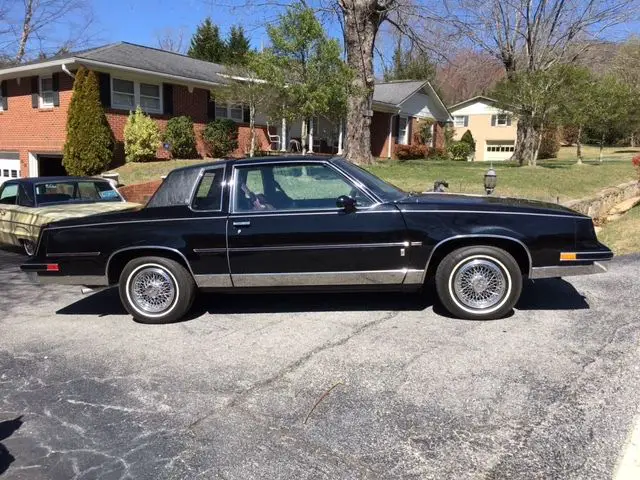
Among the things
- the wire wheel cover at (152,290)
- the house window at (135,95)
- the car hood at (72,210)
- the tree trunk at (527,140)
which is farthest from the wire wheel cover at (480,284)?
the house window at (135,95)

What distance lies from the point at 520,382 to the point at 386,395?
920mm

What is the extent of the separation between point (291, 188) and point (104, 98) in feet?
53.2

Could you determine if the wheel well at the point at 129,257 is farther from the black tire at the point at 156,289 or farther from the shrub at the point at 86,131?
the shrub at the point at 86,131

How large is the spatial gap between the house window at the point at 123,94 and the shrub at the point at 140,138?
94cm

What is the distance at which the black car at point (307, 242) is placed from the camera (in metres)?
5.04

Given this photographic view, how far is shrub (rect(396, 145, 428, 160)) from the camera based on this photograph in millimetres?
33125

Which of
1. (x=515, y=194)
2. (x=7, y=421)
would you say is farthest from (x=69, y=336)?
(x=515, y=194)

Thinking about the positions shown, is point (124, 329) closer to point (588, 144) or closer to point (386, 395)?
point (386, 395)

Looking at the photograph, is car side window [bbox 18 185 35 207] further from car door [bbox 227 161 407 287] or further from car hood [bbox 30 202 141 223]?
car door [bbox 227 161 407 287]

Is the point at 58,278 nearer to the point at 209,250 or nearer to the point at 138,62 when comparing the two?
the point at 209,250

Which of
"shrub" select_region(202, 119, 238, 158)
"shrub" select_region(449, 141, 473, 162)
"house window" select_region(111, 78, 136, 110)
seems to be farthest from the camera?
"shrub" select_region(449, 141, 473, 162)

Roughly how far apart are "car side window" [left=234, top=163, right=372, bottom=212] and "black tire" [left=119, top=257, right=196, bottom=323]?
2.85 ft

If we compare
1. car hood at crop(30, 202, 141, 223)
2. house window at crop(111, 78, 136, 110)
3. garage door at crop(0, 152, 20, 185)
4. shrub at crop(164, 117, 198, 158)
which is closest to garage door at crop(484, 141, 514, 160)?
shrub at crop(164, 117, 198, 158)

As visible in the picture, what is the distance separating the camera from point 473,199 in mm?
5547
